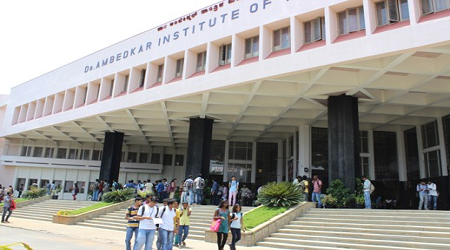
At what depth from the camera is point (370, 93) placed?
659 inches

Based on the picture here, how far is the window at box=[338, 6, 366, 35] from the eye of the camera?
1480cm

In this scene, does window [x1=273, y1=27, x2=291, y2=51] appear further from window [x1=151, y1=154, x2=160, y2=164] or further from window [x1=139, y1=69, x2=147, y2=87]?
window [x1=151, y1=154, x2=160, y2=164]

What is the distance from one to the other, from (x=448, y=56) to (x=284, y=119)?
1062 cm

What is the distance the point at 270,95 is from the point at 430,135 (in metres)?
11.2

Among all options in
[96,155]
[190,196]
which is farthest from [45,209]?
[96,155]

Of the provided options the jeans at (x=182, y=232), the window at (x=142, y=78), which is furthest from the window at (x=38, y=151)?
the jeans at (x=182, y=232)

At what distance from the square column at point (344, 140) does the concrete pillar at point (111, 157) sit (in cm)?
1713

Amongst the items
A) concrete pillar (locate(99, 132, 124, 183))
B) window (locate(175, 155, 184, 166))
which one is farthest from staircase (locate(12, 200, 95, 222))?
window (locate(175, 155, 184, 166))

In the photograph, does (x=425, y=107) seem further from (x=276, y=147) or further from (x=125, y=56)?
(x=125, y=56)

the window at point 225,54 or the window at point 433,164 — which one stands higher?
the window at point 225,54

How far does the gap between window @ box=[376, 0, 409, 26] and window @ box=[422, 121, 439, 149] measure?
9.72m

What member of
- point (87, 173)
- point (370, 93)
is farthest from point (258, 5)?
point (87, 173)

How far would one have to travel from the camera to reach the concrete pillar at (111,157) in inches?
1057

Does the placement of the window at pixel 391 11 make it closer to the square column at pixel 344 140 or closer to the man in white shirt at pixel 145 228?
the square column at pixel 344 140
